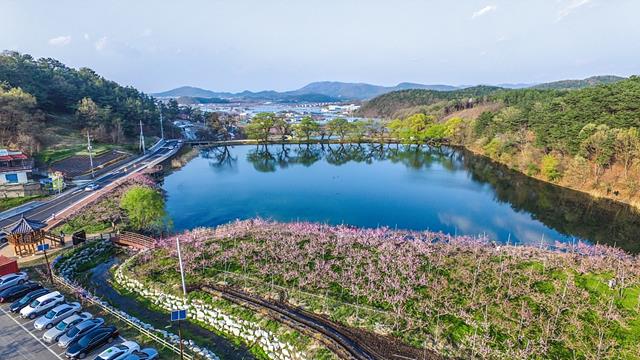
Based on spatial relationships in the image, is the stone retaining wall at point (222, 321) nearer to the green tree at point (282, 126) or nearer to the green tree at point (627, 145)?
the green tree at point (627, 145)

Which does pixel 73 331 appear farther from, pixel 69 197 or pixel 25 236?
pixel 69 197

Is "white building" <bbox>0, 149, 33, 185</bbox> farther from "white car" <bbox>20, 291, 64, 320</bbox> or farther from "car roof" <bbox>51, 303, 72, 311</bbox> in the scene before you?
"car roof" <bbox>51, 303, 72, 311</bbox>

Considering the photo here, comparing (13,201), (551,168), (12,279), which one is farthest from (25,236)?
(551,168)

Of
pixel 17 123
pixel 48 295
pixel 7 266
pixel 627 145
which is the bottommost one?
pixel 48 295

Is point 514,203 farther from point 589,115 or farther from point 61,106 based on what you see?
point 61,106

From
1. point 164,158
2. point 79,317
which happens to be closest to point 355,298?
point 79,317

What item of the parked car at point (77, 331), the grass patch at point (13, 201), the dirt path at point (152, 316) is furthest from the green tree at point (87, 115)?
the parked car at point (77, 331)
